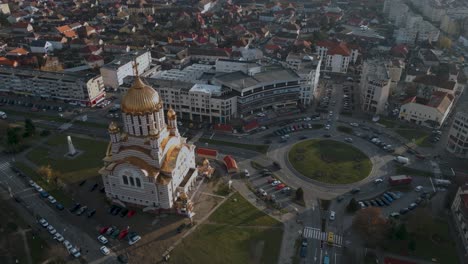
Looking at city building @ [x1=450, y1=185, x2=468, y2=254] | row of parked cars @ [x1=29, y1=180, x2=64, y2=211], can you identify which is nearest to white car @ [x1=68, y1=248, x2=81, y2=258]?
row of parked cars @ [x1=29, y1=180, x2=64, y2=211]

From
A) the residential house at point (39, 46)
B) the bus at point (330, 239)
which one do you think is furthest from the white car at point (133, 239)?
the residential house at point (39, 46)

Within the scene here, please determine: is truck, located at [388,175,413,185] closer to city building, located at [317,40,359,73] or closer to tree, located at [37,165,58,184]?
city building, located at [317,40,359,73]

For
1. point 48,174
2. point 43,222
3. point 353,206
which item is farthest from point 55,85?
point 353,206

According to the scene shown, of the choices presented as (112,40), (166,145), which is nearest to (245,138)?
(166,145)

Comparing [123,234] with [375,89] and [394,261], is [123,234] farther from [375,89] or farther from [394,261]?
[375,89]

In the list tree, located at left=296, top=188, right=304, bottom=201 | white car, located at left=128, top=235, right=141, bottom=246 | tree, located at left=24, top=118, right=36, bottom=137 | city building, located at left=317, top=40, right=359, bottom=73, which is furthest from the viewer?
city building, located at left=317, top=40, right=359, bottom=73

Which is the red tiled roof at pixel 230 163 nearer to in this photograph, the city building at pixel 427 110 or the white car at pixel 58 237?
the white car at pixel 58 237
